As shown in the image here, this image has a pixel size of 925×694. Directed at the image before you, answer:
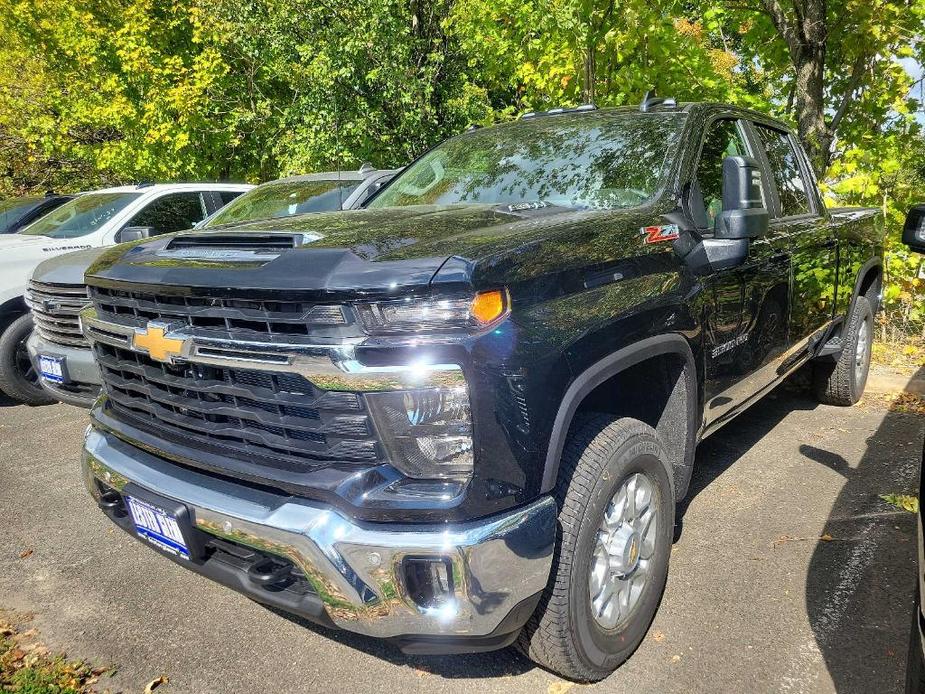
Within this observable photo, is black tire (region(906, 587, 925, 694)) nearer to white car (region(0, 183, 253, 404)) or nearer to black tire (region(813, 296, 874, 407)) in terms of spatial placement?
black tire (region(813, 296, 874, 407))

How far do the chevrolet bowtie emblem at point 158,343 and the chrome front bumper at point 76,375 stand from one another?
8.54 feet

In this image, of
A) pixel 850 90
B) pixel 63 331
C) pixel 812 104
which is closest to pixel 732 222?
pixel 63 331

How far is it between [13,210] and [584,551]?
9.23 m

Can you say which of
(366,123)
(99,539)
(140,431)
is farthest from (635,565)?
(366,123)

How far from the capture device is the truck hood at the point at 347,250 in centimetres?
192

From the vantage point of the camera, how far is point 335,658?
2635 millimetres

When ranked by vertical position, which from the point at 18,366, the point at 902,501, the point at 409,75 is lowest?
the point at 902,501

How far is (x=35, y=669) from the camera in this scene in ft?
8.55

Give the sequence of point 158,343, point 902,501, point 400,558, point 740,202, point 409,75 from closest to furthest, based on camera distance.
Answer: point 400,558
point 158,343
point 740,202
point 902,501
point 409,75

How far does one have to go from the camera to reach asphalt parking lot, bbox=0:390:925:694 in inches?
98.3

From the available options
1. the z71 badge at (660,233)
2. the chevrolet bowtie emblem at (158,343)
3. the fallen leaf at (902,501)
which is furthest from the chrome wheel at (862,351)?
the chevrolet bowtie emblem at (158,343)

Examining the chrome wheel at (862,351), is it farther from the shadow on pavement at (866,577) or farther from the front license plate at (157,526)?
the front license plate at (157,526)

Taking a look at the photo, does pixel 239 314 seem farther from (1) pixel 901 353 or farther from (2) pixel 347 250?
(1) pixel 901 353

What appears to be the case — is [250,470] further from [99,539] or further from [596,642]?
[99,539]
